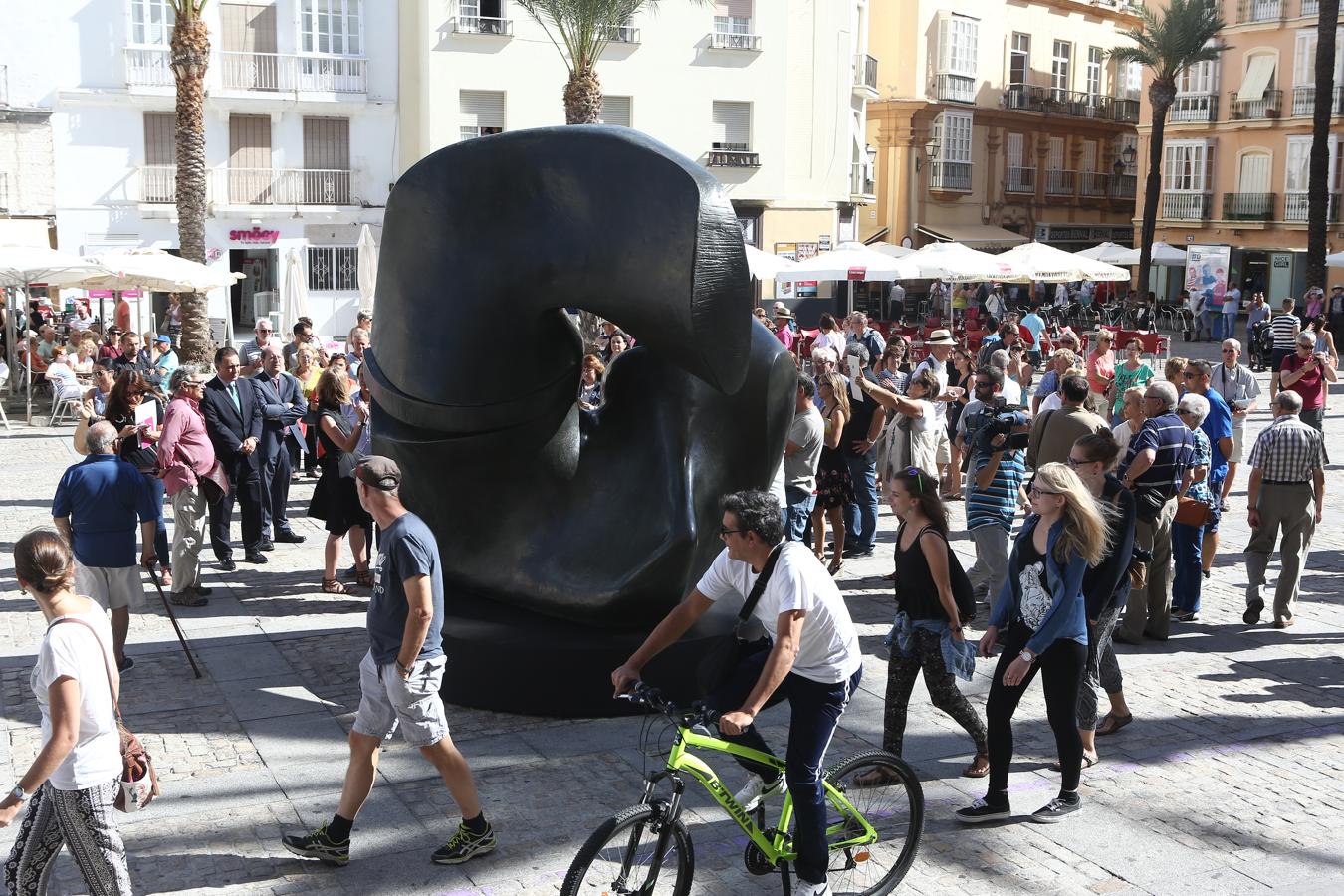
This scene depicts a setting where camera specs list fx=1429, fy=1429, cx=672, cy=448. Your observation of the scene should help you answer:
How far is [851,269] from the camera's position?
74.1 feet

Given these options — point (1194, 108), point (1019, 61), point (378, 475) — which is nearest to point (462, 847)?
point (378, 475)

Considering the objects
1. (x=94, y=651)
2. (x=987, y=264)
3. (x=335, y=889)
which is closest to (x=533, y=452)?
(x=335, y=889)

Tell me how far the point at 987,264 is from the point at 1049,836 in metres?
17.9

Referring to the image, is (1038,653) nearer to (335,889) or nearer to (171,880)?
(335,889)

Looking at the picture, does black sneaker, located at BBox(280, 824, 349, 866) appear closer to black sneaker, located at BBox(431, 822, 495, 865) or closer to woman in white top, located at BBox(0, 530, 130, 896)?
black sneaker, located at BBox(431, 822, 495, 865)

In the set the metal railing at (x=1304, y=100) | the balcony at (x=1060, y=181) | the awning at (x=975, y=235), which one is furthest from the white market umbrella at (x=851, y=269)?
the balcony at (x=1060, y=181)

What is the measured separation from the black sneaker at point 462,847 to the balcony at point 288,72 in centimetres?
3059

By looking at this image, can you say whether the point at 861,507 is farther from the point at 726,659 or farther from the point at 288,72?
the point at 288,72

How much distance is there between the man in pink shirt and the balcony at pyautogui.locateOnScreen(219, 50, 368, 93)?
2569 cm

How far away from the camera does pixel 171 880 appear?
532cm

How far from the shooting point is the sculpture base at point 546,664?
715 centimetres

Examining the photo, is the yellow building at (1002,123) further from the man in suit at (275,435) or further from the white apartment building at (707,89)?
the man in suit at (275,435)

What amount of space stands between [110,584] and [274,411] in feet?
12.6

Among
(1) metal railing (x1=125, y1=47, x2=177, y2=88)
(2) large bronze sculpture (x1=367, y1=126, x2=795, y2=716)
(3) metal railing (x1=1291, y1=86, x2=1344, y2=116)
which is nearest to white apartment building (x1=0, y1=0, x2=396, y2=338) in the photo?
(1) metal railing (x1=125, y1=47, x2=177, y2=88)
